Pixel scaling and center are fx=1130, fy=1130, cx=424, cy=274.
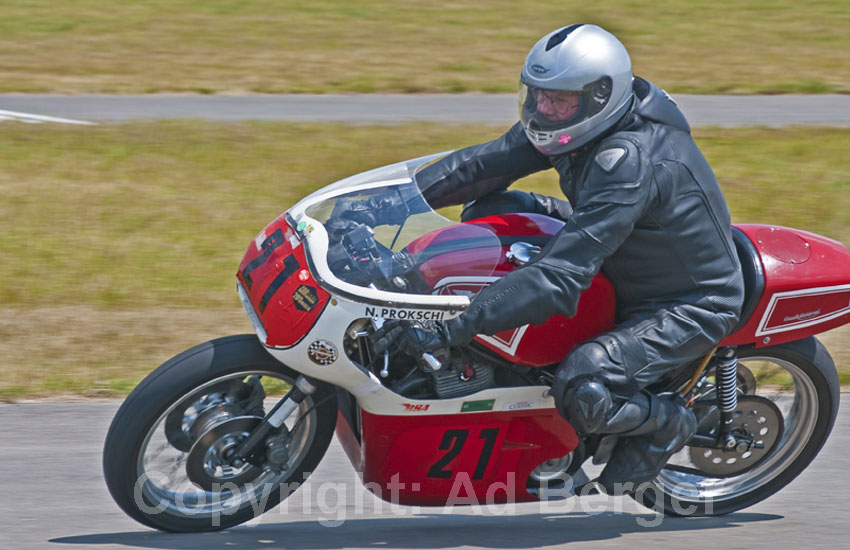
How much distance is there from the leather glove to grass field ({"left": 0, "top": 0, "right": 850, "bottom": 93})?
9.73 meters

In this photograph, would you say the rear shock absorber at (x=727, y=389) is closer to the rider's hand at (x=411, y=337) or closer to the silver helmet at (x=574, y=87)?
the silver helmet at (x=574, y=87)

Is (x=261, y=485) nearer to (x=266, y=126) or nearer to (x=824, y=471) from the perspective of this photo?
(x=824, y=471)

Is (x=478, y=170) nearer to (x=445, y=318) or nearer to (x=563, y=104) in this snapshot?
(x=563, y=104)

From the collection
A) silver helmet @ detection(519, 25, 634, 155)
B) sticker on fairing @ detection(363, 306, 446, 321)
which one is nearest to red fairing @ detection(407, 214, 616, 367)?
sticker on fairing @ detection(363, 306, 446, 321)

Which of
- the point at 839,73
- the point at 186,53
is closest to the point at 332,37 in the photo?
the point at 186,53

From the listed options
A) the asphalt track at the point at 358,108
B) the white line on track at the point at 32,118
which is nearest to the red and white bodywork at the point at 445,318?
the asphalt track at the point at 358,108

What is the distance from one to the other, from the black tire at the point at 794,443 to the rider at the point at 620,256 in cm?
39

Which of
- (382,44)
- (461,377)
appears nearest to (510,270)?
(461,377)

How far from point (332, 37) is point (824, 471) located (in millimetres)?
12150

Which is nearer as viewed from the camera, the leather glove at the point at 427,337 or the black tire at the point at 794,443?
the leather glove at the point at 427,337

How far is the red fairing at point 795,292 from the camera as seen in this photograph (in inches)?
156

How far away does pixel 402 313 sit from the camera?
11.7 ft

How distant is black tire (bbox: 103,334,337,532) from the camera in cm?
369

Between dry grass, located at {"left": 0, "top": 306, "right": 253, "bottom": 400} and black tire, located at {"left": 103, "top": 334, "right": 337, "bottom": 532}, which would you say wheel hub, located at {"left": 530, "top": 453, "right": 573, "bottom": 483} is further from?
dry grass, located at {"left": 0, "top": 306, "right": 253, "bottom": 400}
